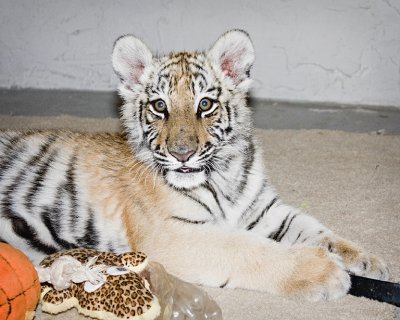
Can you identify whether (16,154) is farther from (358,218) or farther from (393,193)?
(393,193)

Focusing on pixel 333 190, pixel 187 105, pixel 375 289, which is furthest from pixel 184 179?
pixel 333 190

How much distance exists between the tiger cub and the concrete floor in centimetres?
157

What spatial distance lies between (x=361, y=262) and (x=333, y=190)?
771mm

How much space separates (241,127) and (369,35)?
2190mm

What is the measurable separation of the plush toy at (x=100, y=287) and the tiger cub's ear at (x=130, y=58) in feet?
2.65

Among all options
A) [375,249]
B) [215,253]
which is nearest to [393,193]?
[375,249]

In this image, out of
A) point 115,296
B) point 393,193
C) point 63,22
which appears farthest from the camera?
point 63,22

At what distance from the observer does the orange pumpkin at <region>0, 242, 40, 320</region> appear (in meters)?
1.37

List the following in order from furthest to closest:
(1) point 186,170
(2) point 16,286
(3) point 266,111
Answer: (3) point 266,111, (1) point 186,170, (2) point 16,286

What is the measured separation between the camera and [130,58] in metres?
2.15

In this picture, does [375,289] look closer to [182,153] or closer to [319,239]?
[319,239]

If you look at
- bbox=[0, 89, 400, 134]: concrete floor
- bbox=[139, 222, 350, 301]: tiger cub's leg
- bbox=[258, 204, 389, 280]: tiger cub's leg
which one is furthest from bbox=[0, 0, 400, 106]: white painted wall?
bbox=[139, 222, 350, 301]: tiger cub's leg

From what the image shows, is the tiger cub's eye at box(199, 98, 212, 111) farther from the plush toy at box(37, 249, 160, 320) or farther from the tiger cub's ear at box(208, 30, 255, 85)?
the plush toy at box(37, 249, 160, 320)

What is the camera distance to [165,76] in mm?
2049
